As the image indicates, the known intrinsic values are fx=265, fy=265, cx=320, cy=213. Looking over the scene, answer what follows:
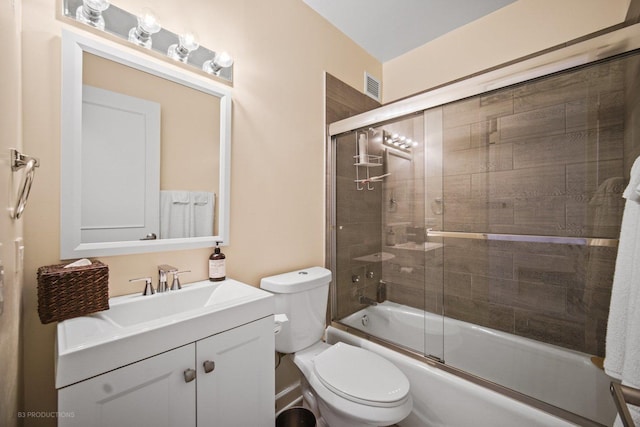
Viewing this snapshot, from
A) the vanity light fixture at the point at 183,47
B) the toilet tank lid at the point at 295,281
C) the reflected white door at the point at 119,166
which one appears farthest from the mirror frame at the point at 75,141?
the toilet tank lid at the point at 295,281

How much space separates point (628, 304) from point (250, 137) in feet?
5.56

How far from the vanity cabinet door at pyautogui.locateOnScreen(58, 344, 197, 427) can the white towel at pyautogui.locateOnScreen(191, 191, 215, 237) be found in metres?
0.59

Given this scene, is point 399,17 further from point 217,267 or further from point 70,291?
point 70,291

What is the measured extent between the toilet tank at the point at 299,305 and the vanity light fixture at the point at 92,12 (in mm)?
1344

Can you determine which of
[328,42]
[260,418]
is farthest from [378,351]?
[328,42]

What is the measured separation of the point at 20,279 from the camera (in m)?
0.84

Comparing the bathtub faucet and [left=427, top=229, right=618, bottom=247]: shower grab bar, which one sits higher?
[left=427, top=229, right=618, bottom=247]: shower grab bar

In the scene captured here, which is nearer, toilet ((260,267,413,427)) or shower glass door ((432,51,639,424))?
toilet ((260,267,413,427))

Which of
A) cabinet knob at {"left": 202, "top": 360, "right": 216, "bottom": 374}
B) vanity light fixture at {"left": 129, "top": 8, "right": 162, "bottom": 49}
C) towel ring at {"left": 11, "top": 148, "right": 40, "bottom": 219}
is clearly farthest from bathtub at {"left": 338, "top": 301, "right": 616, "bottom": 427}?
vanity light fixture at {"left": 129, "top": 8, "right": 162, "bottom": 49}

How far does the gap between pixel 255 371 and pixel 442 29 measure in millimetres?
2569

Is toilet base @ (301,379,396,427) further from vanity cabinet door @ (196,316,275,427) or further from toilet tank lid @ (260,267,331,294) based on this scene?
toilet tank lid @ (260,267,331,294)

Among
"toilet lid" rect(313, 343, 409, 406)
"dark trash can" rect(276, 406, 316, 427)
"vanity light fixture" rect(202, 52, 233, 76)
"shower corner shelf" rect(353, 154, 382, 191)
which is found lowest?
"dark trash can" rect(276, 406, 316, 427)

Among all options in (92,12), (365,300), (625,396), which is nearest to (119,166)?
(92,12)

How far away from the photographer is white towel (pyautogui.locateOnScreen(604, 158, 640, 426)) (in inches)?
30.2
